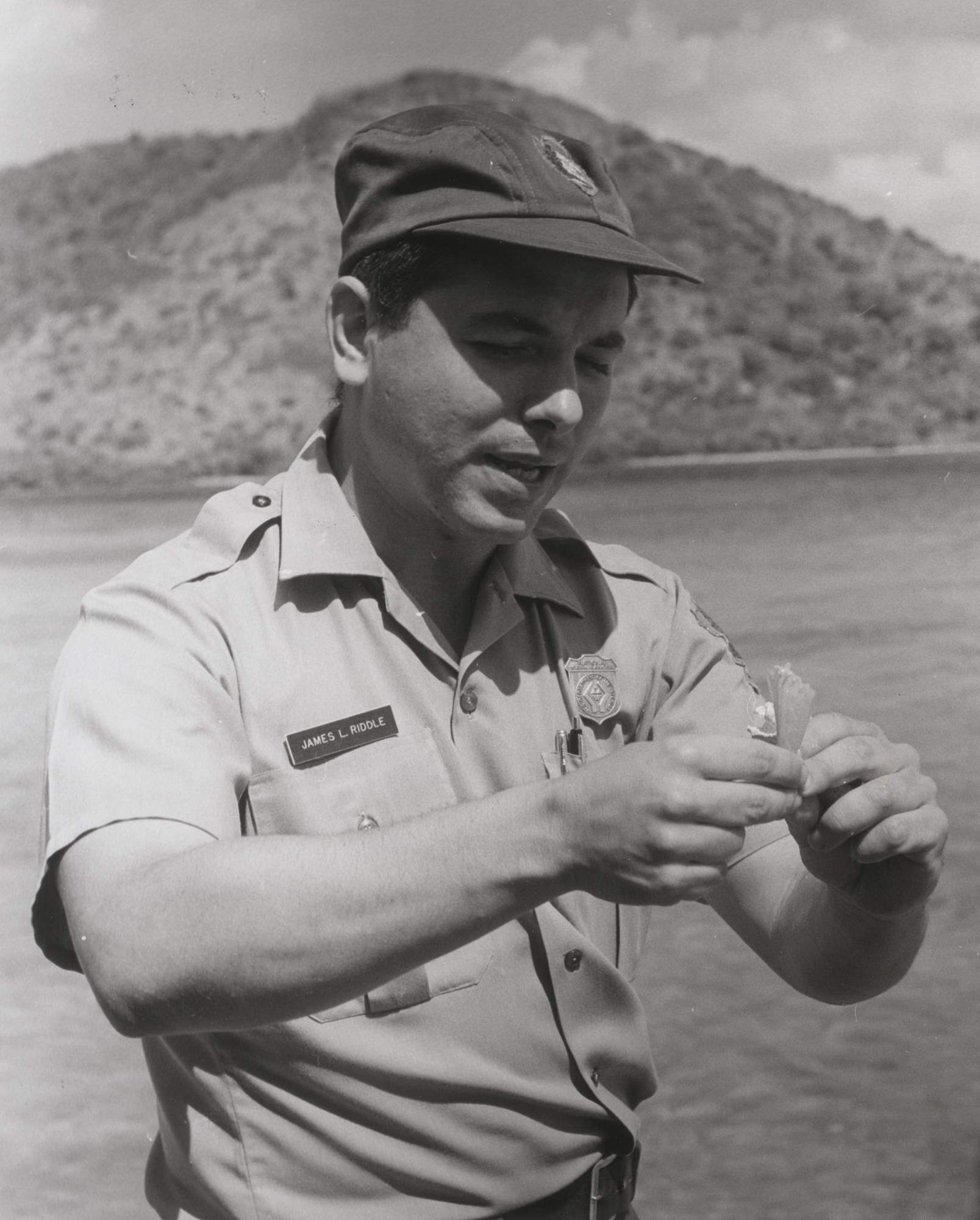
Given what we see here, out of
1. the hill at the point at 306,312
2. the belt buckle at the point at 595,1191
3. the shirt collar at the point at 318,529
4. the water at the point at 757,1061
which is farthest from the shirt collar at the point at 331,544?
the hill at the point at 306,312

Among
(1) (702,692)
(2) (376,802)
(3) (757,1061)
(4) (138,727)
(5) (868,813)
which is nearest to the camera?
(4) (138,727)

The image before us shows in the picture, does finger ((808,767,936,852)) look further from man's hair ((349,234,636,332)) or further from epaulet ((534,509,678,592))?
man's hair ((349,234,636,332))

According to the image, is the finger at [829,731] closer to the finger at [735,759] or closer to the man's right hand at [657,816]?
the finger at [735,759]

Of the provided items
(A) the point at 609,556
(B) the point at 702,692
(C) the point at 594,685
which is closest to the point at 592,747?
(C) the point at 594,685

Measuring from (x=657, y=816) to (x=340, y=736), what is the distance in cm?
54

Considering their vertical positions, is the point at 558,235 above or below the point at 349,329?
above

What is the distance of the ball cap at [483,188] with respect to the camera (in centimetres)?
172

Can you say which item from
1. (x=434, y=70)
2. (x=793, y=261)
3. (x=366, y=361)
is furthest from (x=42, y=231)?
(x=366, y=361)

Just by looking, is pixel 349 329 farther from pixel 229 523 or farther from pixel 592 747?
pixel 592 747

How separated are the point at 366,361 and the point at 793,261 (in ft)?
159

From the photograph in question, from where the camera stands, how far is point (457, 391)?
1.77 m

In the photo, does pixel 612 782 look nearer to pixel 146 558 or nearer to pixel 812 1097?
pixel 146 558

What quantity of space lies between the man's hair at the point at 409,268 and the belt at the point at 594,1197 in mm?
1133

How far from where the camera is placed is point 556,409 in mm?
1765
